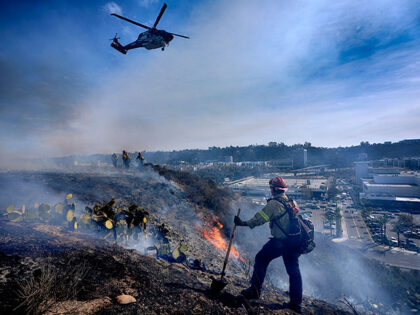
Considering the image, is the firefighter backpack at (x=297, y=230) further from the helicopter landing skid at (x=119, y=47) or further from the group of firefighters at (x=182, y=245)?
the helicopter landing skid at (x=119, y=47)

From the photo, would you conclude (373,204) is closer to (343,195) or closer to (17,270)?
(343,195)

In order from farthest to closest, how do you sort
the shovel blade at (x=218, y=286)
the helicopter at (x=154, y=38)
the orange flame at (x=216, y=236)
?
the orange flame at (x=216, y=236) < the helicopter at (x=154, y=38) < the shovel blade at (x=218, y=286)

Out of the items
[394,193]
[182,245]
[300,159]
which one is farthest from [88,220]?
[300,159]

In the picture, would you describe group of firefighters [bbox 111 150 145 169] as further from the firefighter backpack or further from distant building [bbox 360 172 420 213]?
distant building [bbox 360 172 420 213]

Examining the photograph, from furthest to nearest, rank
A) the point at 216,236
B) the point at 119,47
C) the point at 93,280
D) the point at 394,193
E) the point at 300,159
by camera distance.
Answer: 1. the point at 300,159
2. the point at 394,193
3. the point at 216,236
4. the point at 119,47
5. the point at 93,280

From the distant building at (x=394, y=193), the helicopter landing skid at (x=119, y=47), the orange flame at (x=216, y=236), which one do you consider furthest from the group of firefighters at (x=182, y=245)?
the distant building at (x=394, y=193)

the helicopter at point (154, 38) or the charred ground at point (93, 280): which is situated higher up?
the helicopter at point (154, 38)

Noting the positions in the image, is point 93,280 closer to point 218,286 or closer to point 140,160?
point 218,286

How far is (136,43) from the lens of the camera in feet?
39.9

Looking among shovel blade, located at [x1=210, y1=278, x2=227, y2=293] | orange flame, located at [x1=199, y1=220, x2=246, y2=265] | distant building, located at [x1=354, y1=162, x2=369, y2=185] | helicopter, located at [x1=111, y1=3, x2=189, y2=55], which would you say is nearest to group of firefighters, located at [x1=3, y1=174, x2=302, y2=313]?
shovel blade, located at [x1=210, y1=278, x2=227, y2=293]

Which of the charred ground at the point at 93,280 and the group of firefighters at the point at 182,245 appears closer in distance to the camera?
the charred ground at the point at 93,280

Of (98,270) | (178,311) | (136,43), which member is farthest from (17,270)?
(136,43)

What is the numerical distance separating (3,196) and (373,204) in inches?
2170

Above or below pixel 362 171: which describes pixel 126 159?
above
